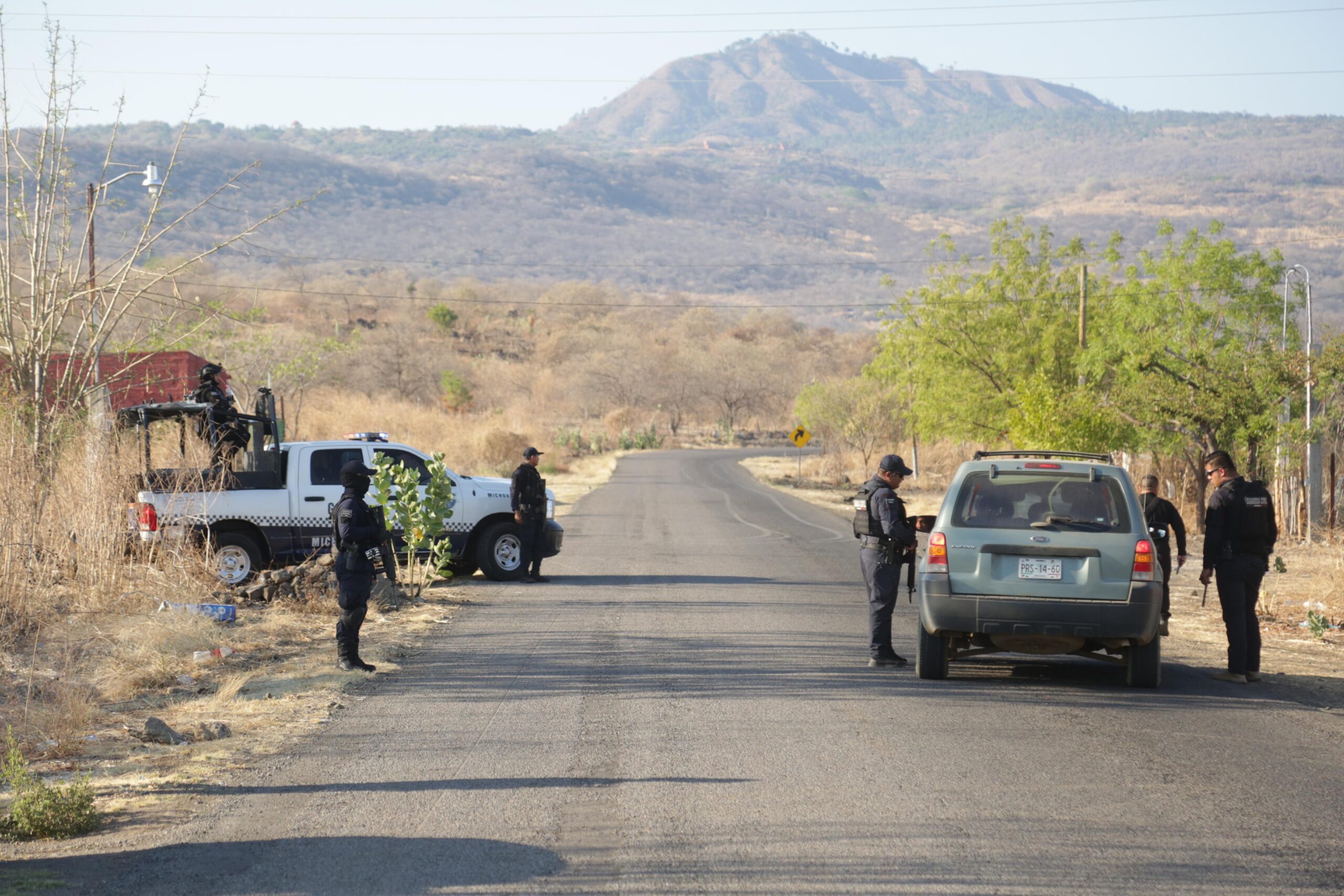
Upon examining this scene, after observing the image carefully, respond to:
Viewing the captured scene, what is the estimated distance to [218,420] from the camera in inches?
587

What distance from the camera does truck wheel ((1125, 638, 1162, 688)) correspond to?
906 centimetres

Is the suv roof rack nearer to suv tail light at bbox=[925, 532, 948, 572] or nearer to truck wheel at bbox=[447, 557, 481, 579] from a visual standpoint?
suv tail light at bbox=[925, 532, 948, 572]

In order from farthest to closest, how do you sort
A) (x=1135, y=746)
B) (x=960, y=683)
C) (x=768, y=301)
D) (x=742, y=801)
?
(x=768, y=301), (x=960, y=683), (x=1135, y=746), (x=742, y=801)

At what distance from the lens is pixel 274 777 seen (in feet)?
21.7

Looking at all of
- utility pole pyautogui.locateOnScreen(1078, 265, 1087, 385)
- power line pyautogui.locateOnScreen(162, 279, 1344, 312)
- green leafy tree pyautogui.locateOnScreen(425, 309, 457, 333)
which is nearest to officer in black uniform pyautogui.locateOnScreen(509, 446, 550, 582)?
utility pole pyautogui.locateOnScreen(1078, 265, 1087, 385)

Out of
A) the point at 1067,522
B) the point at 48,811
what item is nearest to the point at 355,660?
the point at 48,811

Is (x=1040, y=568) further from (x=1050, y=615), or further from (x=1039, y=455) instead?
(x=1039, y=455)

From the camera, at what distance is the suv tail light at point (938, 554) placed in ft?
29.6

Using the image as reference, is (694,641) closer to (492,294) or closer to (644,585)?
(644,585)

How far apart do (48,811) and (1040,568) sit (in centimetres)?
645

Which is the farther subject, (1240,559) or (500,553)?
(500,553)

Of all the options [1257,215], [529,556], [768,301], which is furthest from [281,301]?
[1257,215]

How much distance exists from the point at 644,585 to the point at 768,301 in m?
169

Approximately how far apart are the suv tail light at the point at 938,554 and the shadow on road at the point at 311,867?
456 cm
